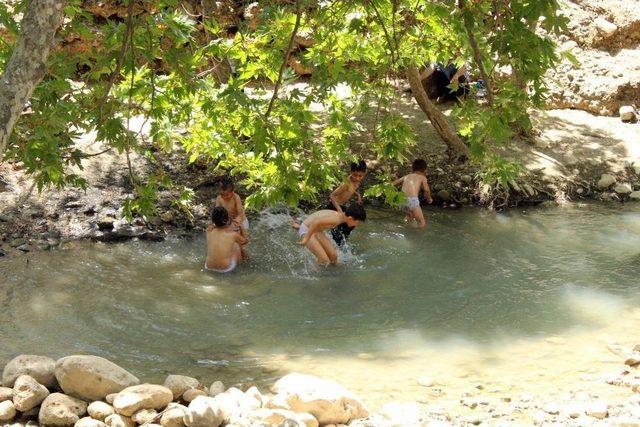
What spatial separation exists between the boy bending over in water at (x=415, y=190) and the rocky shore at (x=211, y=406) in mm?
4766

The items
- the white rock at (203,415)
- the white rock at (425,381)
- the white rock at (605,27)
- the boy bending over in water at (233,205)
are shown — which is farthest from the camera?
the white rock at (605,27)

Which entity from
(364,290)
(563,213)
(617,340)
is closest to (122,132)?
(364,290)

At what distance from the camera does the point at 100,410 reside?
4.36 metres

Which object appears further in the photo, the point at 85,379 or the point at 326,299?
the point at 326,299

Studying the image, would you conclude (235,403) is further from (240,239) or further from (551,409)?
(240,239)

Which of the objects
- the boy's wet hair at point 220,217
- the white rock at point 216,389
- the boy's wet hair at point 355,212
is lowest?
the white rock at point 216,389

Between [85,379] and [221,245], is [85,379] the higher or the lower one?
the lower one

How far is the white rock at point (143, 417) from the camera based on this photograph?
434 cm

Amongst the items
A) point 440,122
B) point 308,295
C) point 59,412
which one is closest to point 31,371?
point 59,412

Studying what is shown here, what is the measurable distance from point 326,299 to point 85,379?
322 cm

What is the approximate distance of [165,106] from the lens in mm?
6293

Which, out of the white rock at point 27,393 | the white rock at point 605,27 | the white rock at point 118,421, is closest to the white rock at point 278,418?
the white rock at point 118,421

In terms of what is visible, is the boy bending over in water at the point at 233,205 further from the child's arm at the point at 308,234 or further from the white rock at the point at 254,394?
the white rock at the point at 254,394

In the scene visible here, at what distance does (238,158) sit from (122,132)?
2.81 m
